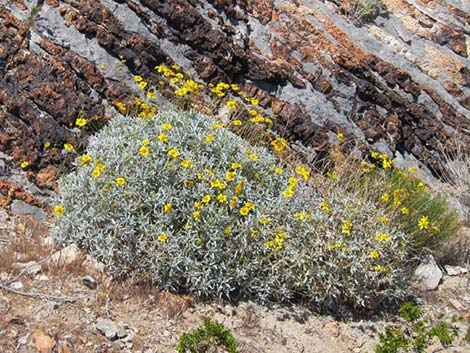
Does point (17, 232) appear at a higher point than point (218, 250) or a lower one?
lower

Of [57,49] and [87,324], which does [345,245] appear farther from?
[57,49]

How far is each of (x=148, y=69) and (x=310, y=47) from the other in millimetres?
2065

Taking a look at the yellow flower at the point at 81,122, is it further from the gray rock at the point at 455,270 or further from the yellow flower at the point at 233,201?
the gray rock at the point at 455,270

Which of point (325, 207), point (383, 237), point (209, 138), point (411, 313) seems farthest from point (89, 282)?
point (411, 313)

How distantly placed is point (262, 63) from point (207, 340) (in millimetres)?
3675

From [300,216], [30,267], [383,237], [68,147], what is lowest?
[30,267]

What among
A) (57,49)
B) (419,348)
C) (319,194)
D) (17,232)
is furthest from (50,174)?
(419,348)

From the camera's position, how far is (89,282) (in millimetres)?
4211

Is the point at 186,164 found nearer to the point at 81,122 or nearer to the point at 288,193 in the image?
the point at 288,193

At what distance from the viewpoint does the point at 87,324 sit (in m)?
3.87

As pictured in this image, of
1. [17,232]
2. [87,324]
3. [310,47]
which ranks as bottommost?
[17,232]

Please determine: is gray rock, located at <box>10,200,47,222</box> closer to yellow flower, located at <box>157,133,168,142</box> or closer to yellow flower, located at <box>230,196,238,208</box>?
yellow flower, located at <box>157,133,168,142</box>

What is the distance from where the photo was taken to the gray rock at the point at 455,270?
18.5 ft

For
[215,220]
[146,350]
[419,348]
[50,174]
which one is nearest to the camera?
[146,350]
